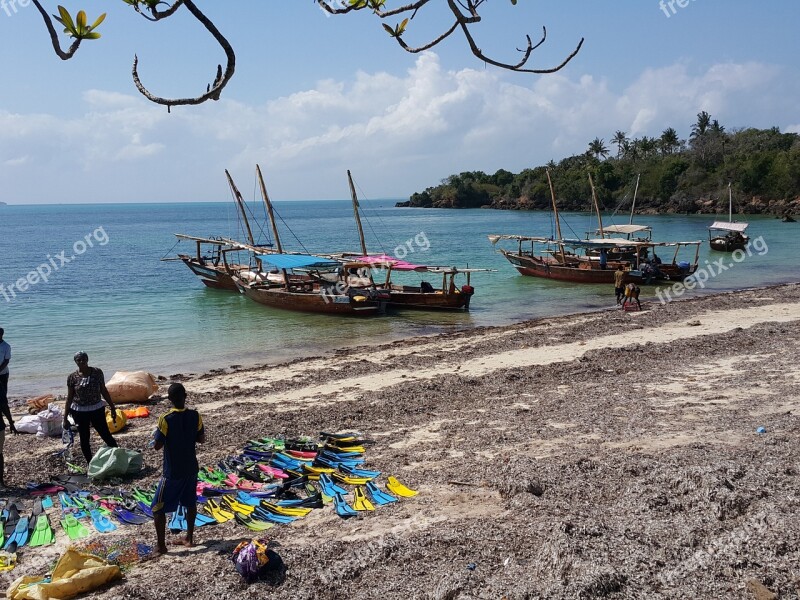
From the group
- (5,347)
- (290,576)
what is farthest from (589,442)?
(5,347)

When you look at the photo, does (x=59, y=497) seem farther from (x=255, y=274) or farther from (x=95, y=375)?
(x=255, y=274)

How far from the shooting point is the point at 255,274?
32.7 meters

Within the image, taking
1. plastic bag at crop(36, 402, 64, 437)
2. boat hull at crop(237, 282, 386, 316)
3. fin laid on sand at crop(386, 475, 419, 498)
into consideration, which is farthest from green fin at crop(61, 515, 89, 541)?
boat hull at crop(237, 282, 386, 316)

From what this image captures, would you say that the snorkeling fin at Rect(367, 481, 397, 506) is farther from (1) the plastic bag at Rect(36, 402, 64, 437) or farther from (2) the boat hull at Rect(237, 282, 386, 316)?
(2) the boat hull at Rect(237, 282, 386, 316)

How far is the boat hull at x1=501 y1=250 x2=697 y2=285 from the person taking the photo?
3356 centimetres

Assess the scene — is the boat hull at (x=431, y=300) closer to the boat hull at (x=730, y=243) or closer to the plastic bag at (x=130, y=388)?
the plastic bag at (x=130, y=388)

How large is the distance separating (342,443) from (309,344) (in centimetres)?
1233

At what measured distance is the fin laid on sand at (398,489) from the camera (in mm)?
7172

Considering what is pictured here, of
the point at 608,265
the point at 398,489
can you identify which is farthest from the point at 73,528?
the point at 608,265

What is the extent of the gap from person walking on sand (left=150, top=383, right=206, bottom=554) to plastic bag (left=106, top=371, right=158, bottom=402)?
7.63 metres

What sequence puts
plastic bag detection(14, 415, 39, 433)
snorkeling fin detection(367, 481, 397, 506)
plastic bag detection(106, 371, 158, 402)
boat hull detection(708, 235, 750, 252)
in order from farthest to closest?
1. boat hull detection(708, 235, 750, 252)
2. plastic bag detection(106, 371, 158, 402)
3. plastic bag detection(14, 415, 39, 433)
4. snorkeling fin detection(367, 481, 397, 506)

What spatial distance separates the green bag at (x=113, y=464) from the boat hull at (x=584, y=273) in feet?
88.0

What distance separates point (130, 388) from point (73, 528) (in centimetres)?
666

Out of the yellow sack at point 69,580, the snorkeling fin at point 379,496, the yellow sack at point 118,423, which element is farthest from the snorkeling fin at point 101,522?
the yellow sack at point 118,423
